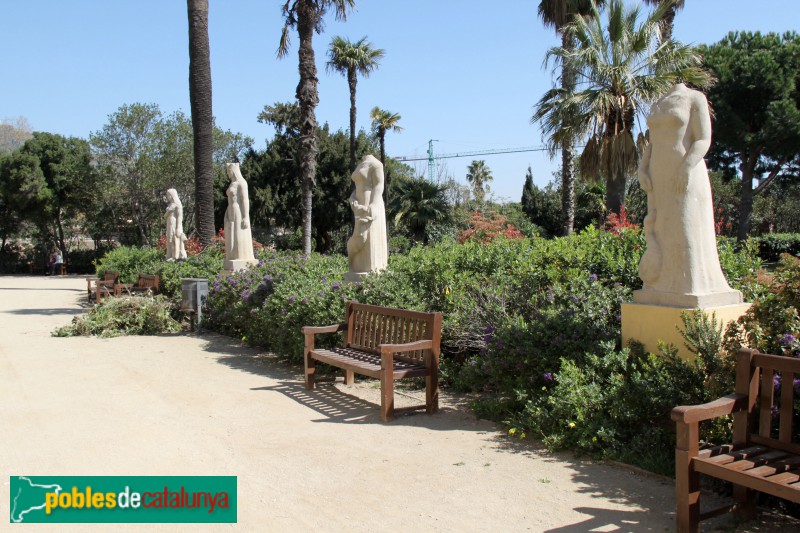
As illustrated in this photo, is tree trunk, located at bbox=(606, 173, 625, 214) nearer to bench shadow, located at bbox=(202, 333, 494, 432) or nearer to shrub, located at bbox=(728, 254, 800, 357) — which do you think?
bench shadow, located at bbox=(202, 333, 494, 432)

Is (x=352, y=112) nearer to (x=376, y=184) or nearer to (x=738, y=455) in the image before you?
(x=376, y=184)

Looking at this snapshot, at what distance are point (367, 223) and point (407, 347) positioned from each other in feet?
10.8

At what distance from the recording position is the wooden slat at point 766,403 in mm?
3340

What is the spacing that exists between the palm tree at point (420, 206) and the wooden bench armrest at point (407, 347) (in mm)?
23900

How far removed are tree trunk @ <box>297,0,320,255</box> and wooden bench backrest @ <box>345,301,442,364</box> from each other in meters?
10.5

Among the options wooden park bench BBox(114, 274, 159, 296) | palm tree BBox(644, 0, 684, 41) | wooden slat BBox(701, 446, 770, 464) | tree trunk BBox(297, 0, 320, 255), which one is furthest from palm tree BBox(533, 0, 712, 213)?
wooden slat BBox(701, 446, 770, 464)

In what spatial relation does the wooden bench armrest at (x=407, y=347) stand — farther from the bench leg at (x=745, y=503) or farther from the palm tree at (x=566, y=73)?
the palm tree at (x=566, y=73)

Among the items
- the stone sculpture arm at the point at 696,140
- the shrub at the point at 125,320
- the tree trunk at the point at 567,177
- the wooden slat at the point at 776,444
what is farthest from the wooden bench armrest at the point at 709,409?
the tree trunk at the point at 567,177

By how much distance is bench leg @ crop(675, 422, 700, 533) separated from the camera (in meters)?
3.13

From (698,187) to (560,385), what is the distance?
1.74 metres

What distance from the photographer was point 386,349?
5344 millimetres

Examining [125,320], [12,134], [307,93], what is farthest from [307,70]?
[12,134]

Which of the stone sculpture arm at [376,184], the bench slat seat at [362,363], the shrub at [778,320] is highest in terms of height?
the stone sculpture arm at [376,184]

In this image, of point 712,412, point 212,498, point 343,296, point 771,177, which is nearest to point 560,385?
point 712,412
